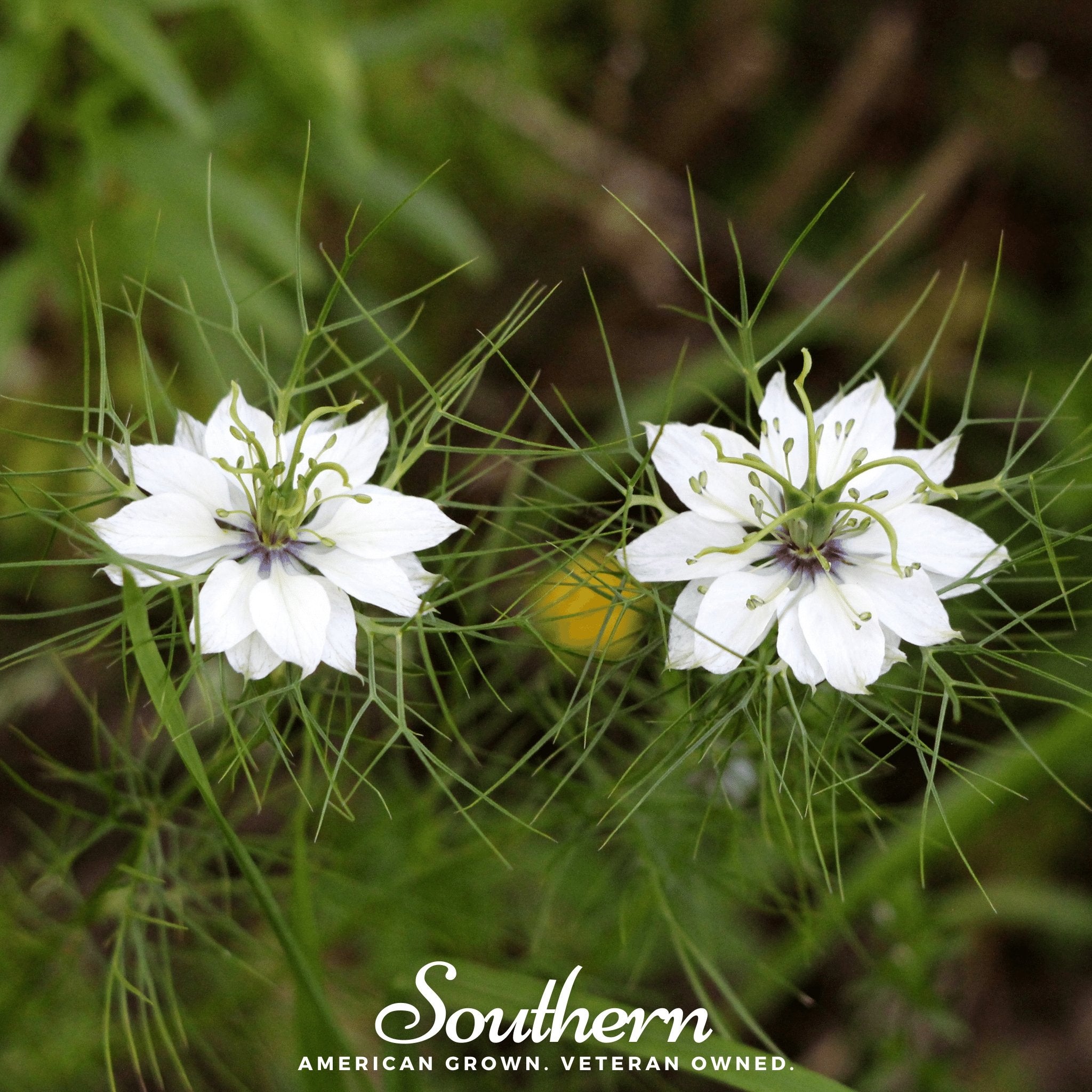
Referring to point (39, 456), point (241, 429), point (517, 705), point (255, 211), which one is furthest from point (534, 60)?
point (241, 429)

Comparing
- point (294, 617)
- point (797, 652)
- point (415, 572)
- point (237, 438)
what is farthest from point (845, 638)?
point (237, 438)

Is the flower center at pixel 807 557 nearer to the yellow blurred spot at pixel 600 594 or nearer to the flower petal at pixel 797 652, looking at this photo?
the flower petal at pixel 797 652

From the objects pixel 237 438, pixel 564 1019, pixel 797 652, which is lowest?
pixel 564 1019

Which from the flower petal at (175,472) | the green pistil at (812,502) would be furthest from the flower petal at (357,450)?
the green pistil at (812,502)

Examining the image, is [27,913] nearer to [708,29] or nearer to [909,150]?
[708,29]

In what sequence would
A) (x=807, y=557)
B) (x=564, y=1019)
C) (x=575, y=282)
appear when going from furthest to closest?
(x=575, y=282) < (x=564, y=1019) < (x=807, y=557)

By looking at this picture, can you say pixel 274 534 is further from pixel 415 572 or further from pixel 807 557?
pixel 807 557

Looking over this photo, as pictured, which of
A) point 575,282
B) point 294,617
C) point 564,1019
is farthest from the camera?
point 575,282
